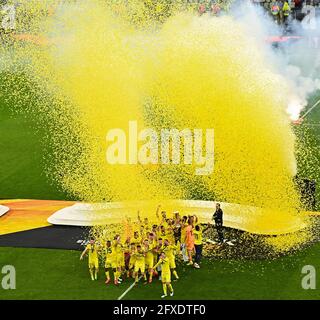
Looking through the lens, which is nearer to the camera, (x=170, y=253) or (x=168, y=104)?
(x=170, y=253)

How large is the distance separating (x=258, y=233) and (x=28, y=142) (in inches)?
503

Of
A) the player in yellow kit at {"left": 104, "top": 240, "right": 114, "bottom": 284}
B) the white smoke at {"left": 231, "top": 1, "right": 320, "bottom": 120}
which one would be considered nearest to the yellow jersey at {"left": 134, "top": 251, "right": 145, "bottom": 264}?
the player in yellow kit at {"left": 104, "top": 240, "right": 114, "bottom": 284}

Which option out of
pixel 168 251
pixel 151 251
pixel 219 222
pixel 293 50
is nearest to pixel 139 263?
pixel 151 251

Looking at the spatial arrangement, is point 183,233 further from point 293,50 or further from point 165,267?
point 293,50

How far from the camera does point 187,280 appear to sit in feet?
70.2

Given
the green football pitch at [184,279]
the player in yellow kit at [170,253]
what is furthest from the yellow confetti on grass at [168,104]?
the player in yellow kit at [170,253]

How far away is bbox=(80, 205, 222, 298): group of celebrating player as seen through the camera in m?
21.2

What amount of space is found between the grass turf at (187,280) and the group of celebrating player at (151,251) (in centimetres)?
25

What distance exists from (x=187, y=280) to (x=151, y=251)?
1066mm
